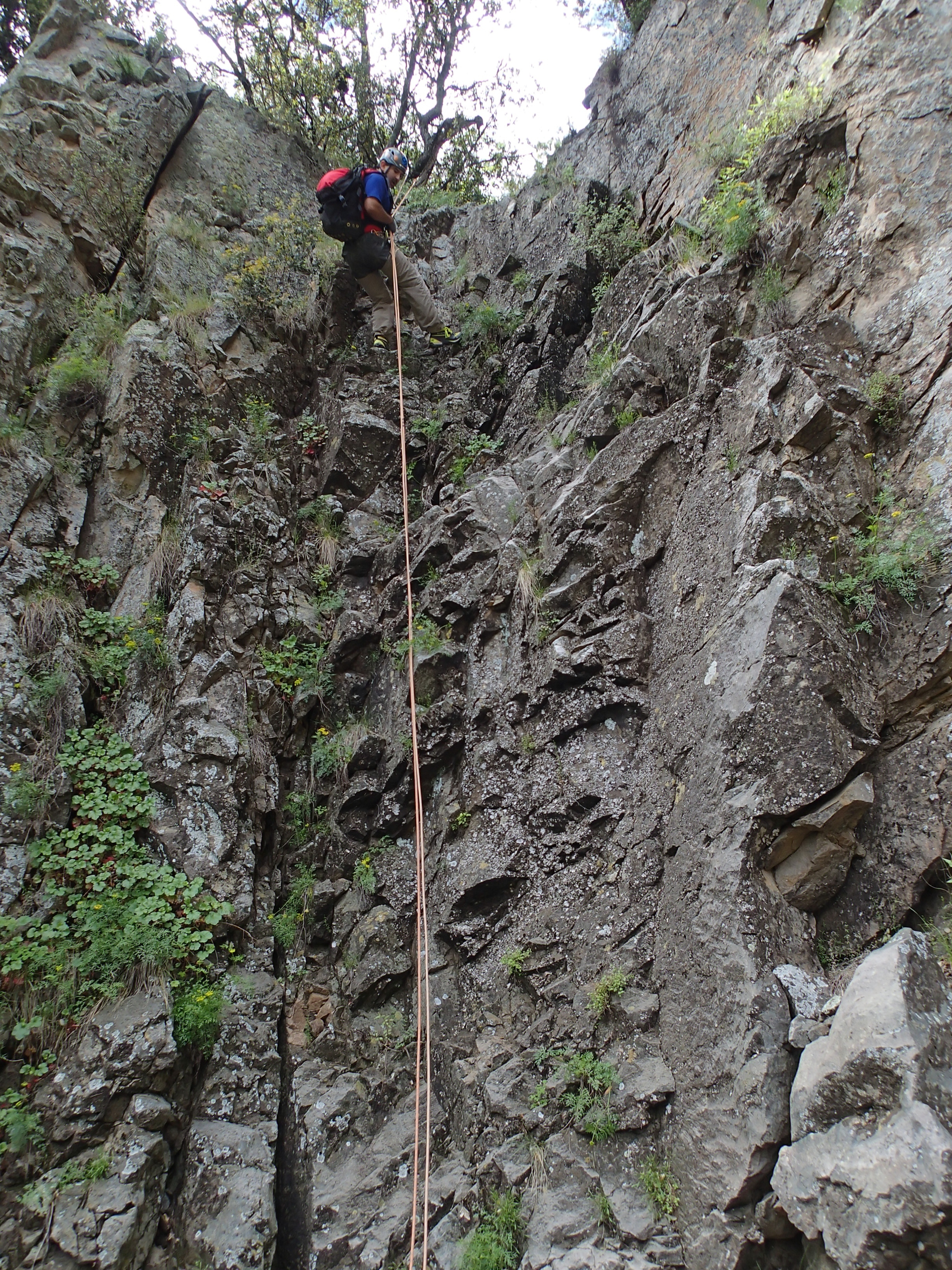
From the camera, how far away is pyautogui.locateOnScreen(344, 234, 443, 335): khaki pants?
780 centimetres

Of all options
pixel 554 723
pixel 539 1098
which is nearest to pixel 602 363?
pixel 554 723

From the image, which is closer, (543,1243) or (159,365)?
(543,1243)

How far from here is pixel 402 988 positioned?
4.62 metres

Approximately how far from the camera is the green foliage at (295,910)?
4.95 m

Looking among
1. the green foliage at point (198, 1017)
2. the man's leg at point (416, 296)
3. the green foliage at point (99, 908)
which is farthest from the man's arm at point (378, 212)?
the green foliage at point (198, 1017)

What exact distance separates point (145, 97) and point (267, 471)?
21.5ft

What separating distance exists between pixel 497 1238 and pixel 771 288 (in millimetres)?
6131

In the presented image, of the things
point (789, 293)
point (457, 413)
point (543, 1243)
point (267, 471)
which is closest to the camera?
point (543, 1243)

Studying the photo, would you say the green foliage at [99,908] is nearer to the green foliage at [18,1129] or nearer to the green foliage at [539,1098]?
the green foliage at [18,1129]

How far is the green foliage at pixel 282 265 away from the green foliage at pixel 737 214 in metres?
5.21

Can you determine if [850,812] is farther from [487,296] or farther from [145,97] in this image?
[145,97]

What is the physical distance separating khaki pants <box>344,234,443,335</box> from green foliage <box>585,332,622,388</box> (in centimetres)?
267

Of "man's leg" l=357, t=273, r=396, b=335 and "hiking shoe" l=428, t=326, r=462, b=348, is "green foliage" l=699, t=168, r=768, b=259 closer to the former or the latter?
"hiking shoe" l=428, t=326, r=462, b=348

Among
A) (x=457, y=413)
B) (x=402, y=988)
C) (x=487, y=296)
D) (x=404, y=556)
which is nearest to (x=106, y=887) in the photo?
(x=402, y=988)
